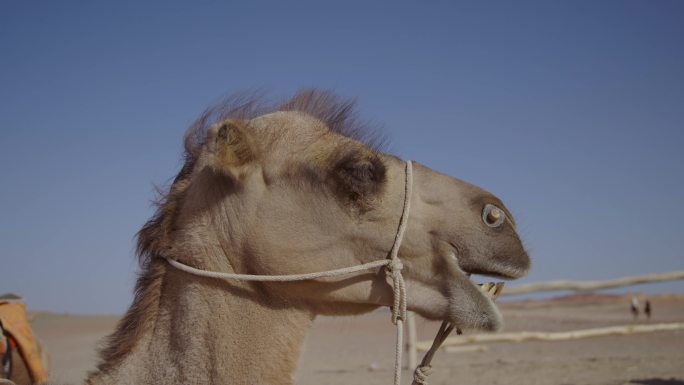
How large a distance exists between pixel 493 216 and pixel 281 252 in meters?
0.90

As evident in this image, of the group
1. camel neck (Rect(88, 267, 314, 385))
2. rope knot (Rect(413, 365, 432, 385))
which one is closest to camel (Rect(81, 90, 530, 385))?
camel neck (Rect(88, 267, 314, 385))

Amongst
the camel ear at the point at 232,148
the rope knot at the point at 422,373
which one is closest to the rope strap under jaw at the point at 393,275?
the rope knot at the point at 422,373

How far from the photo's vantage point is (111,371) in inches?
98.9

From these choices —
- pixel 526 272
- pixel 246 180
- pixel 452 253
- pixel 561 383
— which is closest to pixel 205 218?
pixel 246 180

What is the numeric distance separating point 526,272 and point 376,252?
628 millimetres

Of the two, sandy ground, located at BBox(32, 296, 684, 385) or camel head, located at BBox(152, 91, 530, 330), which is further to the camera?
sandy ground, located at BBox(32, 296, 684, 385)

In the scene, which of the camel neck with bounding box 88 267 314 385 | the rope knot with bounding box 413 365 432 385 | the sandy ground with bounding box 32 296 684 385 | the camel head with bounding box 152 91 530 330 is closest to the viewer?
the camel neck with bounding box 88 267 314 385

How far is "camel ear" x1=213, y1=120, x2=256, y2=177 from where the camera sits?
2.60 meters

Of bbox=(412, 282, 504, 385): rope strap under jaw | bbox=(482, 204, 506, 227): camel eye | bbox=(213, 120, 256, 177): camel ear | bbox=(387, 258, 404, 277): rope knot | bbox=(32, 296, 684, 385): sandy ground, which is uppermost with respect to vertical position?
bbox=(213, 120, 256, 177): camel ear

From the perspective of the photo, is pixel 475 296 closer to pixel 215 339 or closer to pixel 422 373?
pixel 422 373

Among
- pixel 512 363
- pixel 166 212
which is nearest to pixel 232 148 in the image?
pixel 166 212

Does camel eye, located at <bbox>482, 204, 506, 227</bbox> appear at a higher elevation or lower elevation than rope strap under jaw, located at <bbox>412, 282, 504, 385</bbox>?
higher

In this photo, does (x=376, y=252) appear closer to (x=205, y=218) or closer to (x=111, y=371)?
(x=205, y=218)

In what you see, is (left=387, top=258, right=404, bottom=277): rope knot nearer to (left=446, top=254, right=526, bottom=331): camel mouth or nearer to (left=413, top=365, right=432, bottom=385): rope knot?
(left=446, top=254, right=526, bottom=331): camel mouth
